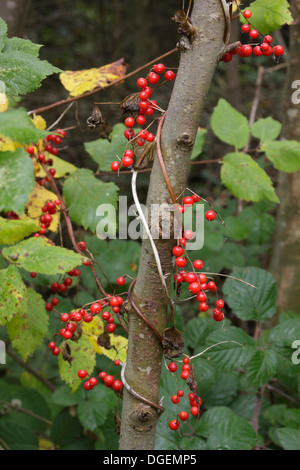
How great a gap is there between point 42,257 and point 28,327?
252 mm

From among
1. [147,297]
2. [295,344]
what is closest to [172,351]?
[147,297]

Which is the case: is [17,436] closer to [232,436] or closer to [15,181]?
[232,436]

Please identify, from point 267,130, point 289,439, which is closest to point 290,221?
point 267,130

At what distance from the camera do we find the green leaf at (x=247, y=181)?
111 centimetres

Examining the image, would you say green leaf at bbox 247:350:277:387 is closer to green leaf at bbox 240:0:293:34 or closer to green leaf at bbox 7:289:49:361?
green leaf at bbox 7:289:49:361

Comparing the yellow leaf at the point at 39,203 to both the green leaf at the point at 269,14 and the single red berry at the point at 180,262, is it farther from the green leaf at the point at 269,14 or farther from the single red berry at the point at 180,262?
the green leaf at the point at 269,14

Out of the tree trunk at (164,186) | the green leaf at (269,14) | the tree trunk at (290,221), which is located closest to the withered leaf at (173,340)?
the tree trunk at (164,186)

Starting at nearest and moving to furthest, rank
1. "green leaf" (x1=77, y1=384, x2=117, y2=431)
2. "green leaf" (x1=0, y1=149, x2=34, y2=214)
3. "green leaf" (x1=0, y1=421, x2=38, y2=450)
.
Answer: "green leaf" (x1=0, y1=149, x2=34, y2=214), "green leaf" (x1=77, y1=384, x2=117, y2=431), "green leaf" (x1=0, y1=421, x2=38, y2=450)

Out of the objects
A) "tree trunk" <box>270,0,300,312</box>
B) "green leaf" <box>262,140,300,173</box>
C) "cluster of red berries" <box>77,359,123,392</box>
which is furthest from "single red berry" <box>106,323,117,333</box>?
"tree trunk" <box>270,0,300,312</box>

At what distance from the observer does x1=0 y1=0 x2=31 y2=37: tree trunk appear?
4.25 feet

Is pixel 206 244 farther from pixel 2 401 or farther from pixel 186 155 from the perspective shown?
pixel 186 155

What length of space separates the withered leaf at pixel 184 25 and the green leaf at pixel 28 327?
55 cm

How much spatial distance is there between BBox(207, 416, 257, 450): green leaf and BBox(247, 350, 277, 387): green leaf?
90 mm

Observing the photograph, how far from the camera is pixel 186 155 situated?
2.13ft
